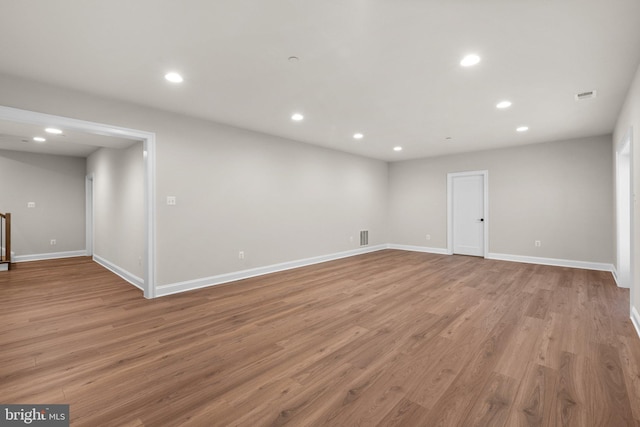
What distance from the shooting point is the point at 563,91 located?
11.0 ft

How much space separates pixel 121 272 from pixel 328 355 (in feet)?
14.9

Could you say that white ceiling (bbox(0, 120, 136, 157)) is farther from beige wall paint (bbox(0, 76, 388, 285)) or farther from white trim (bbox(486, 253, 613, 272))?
white trim (bbox(486, 253, 613, 272))

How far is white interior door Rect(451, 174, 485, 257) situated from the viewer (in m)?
6.83

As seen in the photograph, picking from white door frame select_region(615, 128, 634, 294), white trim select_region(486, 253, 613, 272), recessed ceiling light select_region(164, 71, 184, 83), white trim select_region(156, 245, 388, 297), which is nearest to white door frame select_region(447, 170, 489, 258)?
white trim select_region(486, 253, 613, 272)

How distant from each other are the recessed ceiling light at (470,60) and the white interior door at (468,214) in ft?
15.5

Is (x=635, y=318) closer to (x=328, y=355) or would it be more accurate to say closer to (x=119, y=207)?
(x=328, y=355)

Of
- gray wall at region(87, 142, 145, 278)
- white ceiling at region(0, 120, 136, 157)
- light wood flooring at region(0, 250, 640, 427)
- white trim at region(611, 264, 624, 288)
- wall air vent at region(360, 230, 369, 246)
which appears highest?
white ceiling at region(0, 120, 136, 157)

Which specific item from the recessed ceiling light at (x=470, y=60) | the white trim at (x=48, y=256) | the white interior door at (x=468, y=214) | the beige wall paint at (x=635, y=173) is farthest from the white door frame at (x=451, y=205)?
the white trim at (x=48, y=256)

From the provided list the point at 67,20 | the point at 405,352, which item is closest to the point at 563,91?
the point at 405,352

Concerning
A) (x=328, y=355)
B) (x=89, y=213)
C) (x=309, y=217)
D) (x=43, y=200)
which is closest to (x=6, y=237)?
(x=43, y=200)

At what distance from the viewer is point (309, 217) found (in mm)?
6035

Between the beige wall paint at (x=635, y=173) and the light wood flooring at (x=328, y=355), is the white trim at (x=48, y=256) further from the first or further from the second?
the beige wall paint at (x=635, y=173)

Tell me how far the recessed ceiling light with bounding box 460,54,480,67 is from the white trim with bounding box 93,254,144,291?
495 cm

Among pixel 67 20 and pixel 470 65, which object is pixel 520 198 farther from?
pixel 67 20
